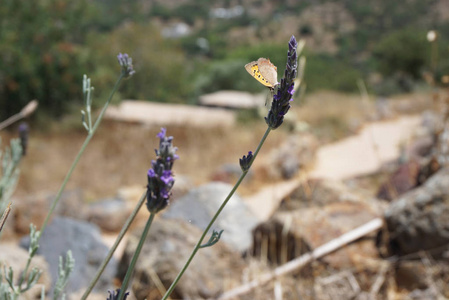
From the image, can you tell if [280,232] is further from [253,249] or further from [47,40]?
[47,40]

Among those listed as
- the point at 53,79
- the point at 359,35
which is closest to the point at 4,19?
the point at 53,79

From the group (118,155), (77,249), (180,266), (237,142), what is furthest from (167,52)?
(180,266)

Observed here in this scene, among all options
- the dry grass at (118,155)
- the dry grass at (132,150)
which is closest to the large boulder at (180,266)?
the dry grass at (132,150)

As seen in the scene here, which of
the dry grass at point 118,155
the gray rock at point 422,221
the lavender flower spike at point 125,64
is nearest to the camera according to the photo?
the lavender flower spike at point 125,64

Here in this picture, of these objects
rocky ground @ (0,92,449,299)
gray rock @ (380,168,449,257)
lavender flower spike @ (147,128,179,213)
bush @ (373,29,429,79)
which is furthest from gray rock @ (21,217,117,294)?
bush @ (373,29,429,79)

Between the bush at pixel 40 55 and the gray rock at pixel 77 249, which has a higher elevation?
the bush at pixel 40 55

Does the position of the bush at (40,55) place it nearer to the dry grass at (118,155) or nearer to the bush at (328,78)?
the dry grass at (118,155)

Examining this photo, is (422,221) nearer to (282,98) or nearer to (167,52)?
(282,98)
